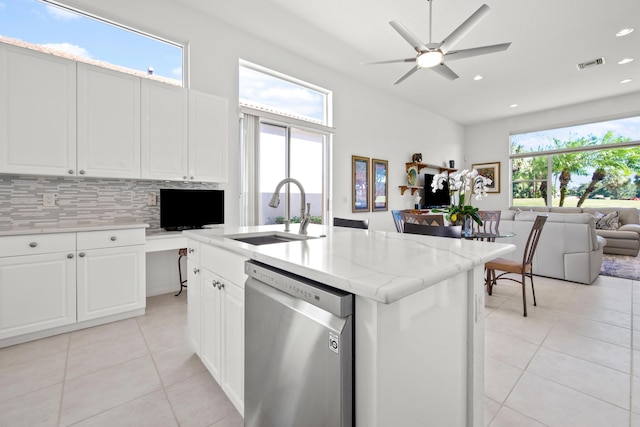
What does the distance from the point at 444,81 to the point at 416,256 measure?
202 inches

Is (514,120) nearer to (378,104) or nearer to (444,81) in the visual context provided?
(444,81)

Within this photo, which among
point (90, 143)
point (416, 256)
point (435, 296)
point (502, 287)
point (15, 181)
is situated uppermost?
point (90, 143)

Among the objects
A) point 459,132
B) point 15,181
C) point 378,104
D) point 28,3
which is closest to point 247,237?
point 15,181

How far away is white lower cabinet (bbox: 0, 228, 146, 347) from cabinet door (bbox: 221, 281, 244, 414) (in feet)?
5.46

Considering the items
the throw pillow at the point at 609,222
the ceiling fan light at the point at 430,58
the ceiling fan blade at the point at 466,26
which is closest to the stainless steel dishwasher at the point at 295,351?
the ceiling fan blade at the point at 466,26

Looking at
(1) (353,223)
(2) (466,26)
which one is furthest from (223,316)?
(2) (466,26)

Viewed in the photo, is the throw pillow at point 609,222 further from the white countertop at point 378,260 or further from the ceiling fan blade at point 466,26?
the white countertop at point 378,260

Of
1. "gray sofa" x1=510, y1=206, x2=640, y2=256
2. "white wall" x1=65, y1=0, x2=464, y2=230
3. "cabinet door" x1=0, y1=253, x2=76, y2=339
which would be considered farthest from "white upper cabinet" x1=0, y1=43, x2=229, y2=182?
"gray sofa" x1=510, y1=206, x2=640, y2=256

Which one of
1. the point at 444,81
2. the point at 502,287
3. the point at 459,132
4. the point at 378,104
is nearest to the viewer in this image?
the point at 502,287

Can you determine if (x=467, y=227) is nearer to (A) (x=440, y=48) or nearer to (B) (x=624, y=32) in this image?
(A) (x=440, y=48)

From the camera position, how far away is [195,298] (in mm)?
1826

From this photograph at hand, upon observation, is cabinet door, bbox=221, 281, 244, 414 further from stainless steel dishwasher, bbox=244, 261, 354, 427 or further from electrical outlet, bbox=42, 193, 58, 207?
electrical outlet, bbox=42, 193, 58, 207

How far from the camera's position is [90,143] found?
2.54 metres

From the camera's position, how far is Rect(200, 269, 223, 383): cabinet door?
1.52m
